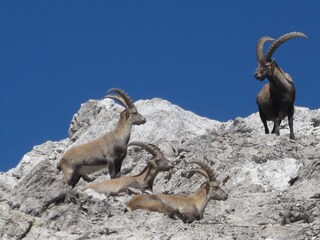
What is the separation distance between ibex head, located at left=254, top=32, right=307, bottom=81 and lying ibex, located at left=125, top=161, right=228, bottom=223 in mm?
5689

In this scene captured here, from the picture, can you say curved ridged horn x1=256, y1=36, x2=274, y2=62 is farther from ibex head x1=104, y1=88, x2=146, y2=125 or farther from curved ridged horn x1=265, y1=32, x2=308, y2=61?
ibex head x1=104, y1=88, x2=146, y2=125

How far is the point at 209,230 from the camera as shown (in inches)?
686

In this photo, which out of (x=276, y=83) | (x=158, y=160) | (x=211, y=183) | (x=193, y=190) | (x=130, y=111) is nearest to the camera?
(x=211, y=183)

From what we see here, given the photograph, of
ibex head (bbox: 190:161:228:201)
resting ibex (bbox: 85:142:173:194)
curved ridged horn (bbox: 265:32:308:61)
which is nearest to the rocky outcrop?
ibex head (bbox: 190:161:228:201)

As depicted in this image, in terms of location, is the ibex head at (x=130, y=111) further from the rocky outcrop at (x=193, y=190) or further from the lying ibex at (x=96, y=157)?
the rocky outcrop at (x=193, y=190)

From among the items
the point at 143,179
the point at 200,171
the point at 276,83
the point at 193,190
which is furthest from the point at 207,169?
the point at 276,83

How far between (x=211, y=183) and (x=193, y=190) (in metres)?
1.39

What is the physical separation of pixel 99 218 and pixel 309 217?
3.33 metres

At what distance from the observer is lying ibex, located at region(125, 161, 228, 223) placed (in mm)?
19750

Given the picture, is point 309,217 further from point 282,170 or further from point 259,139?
point 259,139

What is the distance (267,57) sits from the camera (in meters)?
27.3

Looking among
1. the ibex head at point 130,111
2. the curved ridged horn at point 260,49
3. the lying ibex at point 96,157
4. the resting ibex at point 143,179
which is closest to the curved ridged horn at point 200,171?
the resting ibex at point 143,179

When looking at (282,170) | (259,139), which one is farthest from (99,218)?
(259,139)

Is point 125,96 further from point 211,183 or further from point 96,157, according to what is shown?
point 211,183
